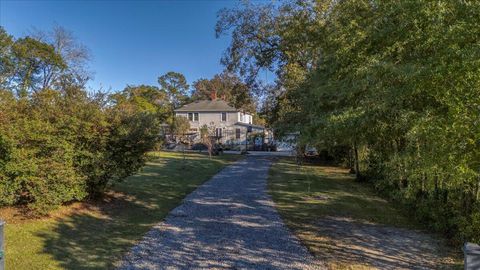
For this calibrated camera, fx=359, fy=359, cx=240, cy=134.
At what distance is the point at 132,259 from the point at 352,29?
245 inches

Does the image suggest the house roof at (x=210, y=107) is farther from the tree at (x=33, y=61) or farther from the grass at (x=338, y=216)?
the grass at (x=338, y=216)

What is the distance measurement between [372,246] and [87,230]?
537cm

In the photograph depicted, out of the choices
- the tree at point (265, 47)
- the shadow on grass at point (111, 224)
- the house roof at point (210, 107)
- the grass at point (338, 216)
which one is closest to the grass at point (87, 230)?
the shadow on grass at point (111, 224)

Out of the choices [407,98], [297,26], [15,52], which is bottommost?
[407,98]

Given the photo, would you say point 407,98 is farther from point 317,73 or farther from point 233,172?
point 233,172

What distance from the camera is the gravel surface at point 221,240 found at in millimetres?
5363

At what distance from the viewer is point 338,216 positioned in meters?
8.62

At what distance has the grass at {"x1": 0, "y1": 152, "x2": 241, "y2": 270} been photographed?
5.38 metres

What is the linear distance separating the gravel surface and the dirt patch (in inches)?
16.2

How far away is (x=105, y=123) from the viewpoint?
8.50 m

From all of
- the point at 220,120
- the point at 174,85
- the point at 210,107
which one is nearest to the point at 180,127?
the point at 220,120

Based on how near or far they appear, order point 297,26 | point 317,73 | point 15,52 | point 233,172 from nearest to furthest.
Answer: point 317,73, point 297,26, point 233,172, point 15,52

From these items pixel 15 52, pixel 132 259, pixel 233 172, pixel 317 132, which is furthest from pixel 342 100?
pixel 15 52

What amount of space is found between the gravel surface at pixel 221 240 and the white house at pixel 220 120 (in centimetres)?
2979
